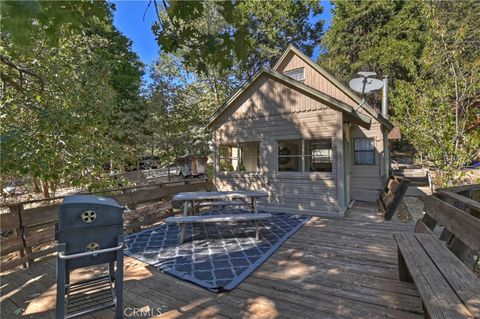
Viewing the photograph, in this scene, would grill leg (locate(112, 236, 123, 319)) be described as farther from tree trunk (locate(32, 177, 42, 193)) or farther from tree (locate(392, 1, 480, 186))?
tree (locate(392, 1, 480, 186))

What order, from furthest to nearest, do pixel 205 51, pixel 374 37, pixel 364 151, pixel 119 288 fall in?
pixel 374 37, pixel 364 151, pixel 119 288, pixel 205 51

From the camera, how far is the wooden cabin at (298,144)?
6762 millimetres

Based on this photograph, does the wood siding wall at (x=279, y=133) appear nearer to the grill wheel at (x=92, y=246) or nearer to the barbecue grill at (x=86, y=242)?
the barbecue grill at (x=86, y=242)

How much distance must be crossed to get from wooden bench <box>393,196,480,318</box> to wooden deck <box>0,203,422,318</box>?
0.50 metres

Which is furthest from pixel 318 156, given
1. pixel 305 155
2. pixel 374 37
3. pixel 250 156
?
pixel 374 37

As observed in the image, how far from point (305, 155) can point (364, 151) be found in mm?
3246

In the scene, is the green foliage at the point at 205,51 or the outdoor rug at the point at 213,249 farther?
the outdoor rug at the point at 213,249

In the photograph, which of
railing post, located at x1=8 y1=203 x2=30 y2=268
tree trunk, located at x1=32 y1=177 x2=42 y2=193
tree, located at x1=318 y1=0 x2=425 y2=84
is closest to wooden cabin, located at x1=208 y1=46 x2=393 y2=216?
tree trunk, located at x1=32 y1=177 x2=42 y2=193

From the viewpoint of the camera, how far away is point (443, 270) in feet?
7.02

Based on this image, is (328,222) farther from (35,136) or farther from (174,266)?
(35,136)

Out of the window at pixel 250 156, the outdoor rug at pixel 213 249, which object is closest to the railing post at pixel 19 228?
the outdoor rug at pixel 213 249

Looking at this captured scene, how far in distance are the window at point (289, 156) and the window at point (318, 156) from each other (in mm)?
235

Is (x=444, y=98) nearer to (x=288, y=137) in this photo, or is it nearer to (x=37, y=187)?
(x=288, y=137)

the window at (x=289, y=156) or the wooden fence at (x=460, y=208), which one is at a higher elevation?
the window at (x=289, y=156)
